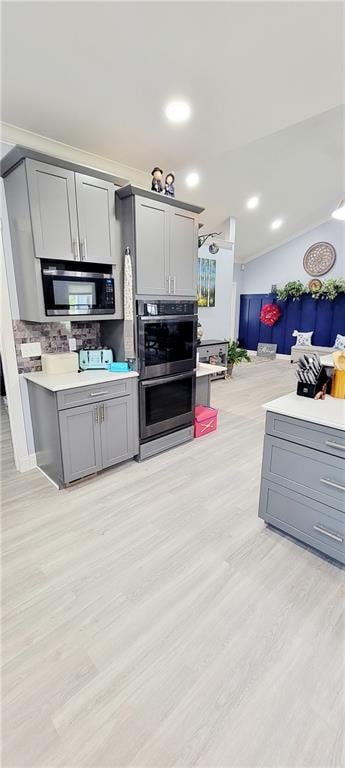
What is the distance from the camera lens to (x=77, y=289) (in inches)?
99.0

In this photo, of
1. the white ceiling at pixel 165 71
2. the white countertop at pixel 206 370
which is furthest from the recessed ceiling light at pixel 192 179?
the white countertop at pixel 206 370

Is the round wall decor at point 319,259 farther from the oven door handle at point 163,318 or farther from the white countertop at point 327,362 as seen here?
the oven door handle at point 163,318

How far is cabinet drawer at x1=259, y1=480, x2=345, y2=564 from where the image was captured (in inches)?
69.3

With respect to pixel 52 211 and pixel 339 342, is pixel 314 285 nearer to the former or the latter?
pixel 339 342

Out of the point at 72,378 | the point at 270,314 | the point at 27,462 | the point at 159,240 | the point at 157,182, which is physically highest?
the point at 157,182

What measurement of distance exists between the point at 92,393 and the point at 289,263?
309 inches

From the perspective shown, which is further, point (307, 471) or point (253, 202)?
point (253, 202)

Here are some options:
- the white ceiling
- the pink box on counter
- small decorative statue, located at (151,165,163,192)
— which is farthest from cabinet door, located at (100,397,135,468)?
the white ceiling

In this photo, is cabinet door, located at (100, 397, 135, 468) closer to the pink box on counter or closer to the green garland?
the pink box on counter

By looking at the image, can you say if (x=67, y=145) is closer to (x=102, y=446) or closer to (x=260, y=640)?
(x=102, y=446)

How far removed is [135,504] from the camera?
7.93 feet

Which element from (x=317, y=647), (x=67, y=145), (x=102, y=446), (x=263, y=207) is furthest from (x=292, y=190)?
(x=317, y=647)

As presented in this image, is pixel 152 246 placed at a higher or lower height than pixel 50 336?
higher

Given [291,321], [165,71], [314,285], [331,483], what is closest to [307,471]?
[331,483]
